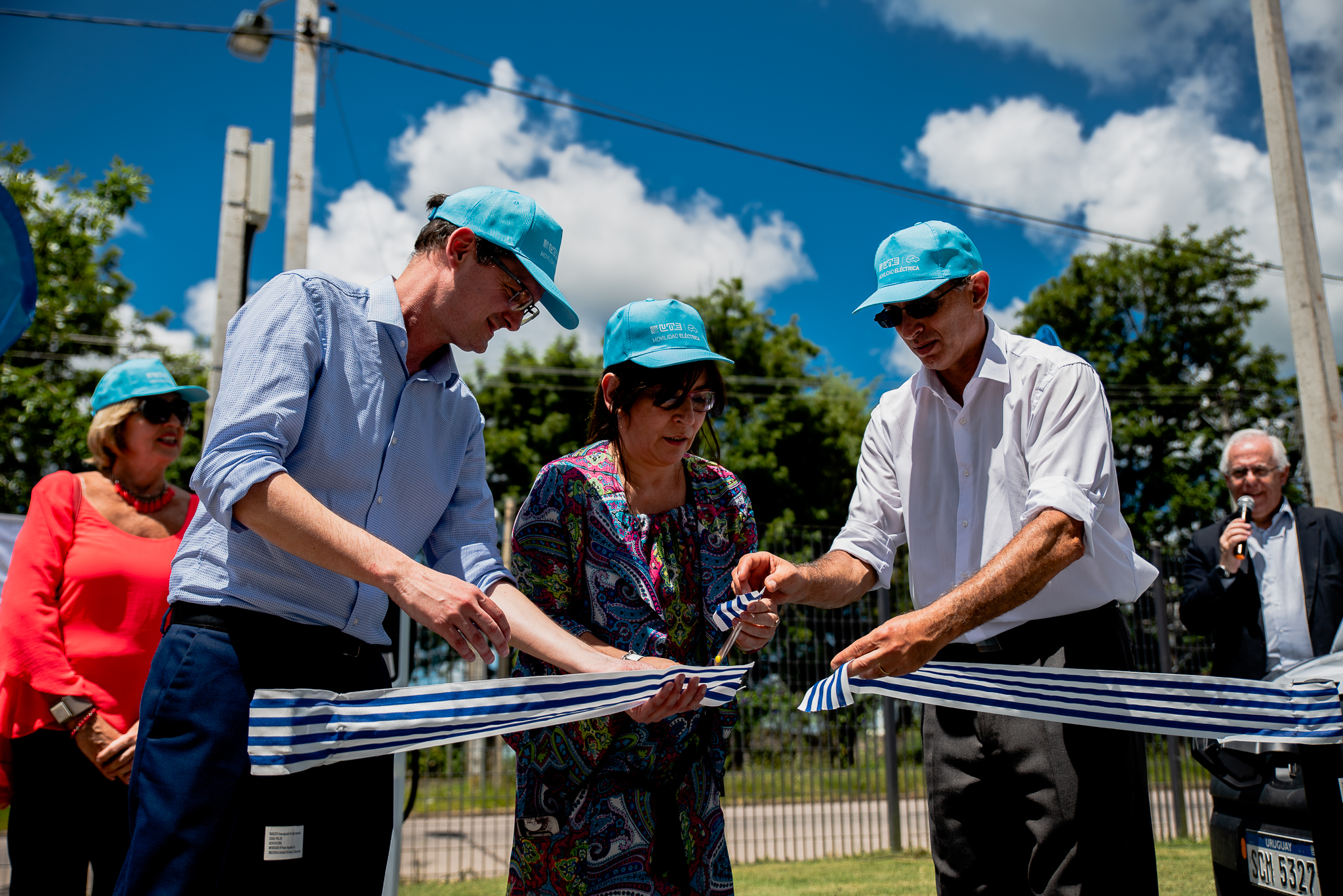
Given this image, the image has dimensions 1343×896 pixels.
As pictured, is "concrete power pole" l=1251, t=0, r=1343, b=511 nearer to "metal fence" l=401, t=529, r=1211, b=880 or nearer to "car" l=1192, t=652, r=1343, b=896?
"metal fence" l=401, t=529, r=1211, b=880

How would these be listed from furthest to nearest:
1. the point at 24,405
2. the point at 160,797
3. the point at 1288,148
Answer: the point at 24,405 < the point at 1288,148 < the point at 160,797

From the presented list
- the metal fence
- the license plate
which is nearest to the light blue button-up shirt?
the license plate

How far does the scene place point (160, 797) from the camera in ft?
→ 6.14

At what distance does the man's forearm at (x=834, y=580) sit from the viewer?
8.75 feet

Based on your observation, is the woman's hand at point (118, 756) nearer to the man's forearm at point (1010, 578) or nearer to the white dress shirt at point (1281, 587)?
the man's forearm at point (1010, 578)

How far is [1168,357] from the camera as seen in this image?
93.0 ft

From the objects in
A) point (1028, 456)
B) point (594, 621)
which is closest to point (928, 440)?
point (1028, 456)

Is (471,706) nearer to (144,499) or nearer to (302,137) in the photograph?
(144,499)

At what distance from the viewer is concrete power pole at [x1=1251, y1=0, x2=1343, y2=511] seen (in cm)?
756

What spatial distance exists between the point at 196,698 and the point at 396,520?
58 centimetres

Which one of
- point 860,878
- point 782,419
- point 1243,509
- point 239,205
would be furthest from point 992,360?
point 782,419

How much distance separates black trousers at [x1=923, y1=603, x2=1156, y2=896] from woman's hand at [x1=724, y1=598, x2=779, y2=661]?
55 cm

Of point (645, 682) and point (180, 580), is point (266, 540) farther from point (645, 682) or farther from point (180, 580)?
point (645, 682)

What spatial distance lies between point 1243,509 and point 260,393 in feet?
17.0
